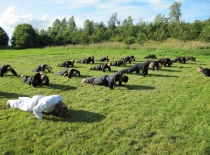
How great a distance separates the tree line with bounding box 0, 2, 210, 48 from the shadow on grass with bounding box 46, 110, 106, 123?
35.7 m

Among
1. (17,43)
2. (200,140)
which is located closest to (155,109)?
(200,140)

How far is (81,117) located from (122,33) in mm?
48602

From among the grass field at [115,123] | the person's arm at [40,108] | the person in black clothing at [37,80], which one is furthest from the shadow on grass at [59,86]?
the person's arm at [40,108]

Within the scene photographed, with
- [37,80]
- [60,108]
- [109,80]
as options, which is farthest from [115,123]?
[37,80]

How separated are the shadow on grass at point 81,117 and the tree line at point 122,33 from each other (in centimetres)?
3574

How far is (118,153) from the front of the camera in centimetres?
544

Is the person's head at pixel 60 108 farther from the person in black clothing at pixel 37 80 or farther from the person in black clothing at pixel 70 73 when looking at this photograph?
the person in black clothing at pixel 70 73

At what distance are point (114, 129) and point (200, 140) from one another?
8.96ft

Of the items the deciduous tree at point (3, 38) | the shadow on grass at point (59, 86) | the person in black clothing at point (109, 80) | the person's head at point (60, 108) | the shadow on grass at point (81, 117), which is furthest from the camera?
the deciduous tree at point (3, 38)

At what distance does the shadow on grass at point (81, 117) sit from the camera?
729 centimetres

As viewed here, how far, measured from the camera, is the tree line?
42.4 m

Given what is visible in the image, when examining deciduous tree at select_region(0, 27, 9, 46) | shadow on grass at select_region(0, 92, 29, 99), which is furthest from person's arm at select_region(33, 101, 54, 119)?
deciduous tree at select_region(0, 27, 9, 46)

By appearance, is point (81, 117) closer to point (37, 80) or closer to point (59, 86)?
point (59, 86)

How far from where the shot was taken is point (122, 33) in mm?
53812
